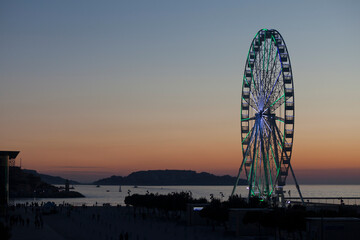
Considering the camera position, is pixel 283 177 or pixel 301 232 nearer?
pixel 301 232

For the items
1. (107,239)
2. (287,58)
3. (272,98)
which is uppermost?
(287,58)

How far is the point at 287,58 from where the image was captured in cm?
6003

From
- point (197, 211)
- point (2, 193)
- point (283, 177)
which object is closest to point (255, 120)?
point (283, 177)

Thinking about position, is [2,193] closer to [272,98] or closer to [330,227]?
[272,98]

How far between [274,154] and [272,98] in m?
6.41

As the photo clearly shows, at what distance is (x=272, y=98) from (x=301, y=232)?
68.6 feet

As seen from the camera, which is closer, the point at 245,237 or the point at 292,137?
the point at 245,237

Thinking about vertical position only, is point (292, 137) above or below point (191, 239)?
above

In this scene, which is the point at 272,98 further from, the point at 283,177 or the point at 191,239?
the point at 191,239

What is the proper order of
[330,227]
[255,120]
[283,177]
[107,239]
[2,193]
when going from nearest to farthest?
[330,227], [107,239], [283,177], [255,120], [2,193]

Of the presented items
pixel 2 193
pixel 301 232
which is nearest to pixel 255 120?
pixel 301 232

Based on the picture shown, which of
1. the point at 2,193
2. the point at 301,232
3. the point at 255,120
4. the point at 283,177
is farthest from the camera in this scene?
the point at 2,193

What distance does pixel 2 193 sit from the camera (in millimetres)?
86125

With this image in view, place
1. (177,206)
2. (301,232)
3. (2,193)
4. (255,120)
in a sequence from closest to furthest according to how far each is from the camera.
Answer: (301,232)
(255,120)
(177,206)
(2,193)
